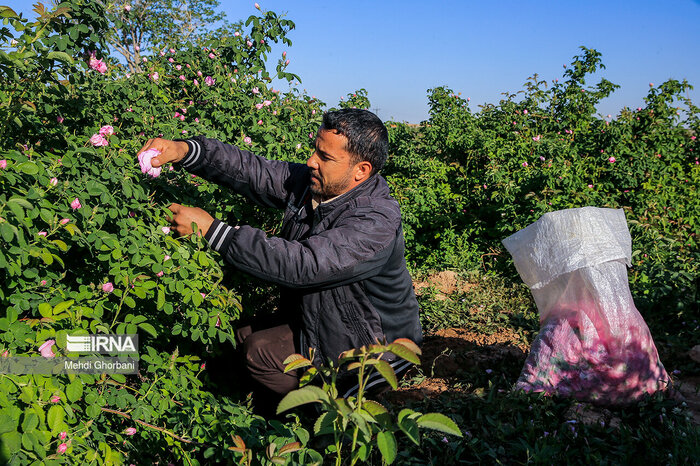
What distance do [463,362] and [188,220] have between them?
7.02 ft

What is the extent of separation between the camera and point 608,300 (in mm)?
2586

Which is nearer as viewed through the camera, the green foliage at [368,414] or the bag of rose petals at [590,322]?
the green foliage at [368,414]

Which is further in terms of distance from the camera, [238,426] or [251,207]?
[251,207]

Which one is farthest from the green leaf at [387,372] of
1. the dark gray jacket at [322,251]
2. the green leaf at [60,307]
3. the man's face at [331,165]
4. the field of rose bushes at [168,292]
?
the man's face at [331,165]

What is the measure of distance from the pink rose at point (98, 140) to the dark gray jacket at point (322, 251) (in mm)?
475

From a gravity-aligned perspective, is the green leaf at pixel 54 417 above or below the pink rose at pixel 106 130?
below

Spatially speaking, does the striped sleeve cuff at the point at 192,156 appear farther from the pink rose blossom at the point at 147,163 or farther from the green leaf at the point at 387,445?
the green leaf at the point at 387,445

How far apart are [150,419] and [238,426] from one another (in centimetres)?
34

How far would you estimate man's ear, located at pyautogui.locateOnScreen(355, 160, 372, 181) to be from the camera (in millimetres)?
2301

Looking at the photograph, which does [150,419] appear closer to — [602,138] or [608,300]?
[608,300]

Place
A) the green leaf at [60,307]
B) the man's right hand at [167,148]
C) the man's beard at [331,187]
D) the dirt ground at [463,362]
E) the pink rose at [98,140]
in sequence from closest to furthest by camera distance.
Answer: the green leaf at [60,307] < the pink rose at [98,140] < the man's right hand at [167,148] < the man's beard at [331,187] < the dirt ground at [463,362]

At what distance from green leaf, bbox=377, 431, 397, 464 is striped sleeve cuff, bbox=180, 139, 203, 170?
63.1 inches

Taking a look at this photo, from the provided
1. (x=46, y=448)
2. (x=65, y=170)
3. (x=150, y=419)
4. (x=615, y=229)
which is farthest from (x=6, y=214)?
(x=615, y=229)

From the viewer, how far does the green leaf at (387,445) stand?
1.10 meters
